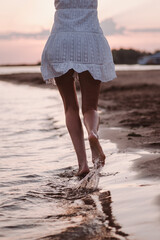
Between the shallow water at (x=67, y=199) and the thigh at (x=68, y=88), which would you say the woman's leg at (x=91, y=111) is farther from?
the shallow water at (x=67, y=199)

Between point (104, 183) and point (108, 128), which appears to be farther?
point (108, 128)

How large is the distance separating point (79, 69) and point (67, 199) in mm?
982

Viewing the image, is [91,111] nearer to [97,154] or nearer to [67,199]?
[97,154]

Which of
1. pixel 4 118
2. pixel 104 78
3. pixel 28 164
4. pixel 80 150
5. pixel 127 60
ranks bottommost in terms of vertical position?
pixel 127 60

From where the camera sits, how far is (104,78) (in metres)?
4.14

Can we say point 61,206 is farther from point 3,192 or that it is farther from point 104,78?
point 104,78

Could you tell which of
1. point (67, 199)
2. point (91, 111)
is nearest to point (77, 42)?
point (91, 111)

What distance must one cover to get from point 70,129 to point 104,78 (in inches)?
21.7

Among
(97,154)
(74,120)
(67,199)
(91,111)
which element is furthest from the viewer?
(74,120)

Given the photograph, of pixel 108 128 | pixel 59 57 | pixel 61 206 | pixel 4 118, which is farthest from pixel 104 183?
pixel 4 118

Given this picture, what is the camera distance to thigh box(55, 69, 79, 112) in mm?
4184

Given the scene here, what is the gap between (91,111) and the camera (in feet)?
14.1

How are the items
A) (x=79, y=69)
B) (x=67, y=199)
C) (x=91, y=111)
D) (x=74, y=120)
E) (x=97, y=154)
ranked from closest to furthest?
(x=67, y=199), (x=79, y=69), (x=97, y=154), (x=91, y=111), (x=74, y=120)

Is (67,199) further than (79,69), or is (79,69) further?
(79,69)
